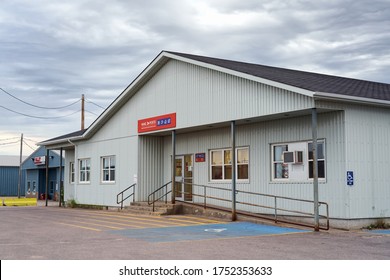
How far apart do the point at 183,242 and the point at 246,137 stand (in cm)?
814

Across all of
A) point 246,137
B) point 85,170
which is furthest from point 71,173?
point 246,137

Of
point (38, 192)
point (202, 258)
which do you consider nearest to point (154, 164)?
point (202, 258)

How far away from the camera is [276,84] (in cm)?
1655

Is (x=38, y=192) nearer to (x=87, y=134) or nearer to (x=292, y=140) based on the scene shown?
(x=87, y=134)

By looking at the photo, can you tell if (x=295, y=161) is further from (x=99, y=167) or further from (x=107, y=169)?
(x=99, y=167)

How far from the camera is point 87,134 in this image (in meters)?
28.9

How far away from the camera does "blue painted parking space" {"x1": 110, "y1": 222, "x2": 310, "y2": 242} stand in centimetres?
1409

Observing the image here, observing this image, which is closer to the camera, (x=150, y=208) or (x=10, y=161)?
(x=150, y=208)

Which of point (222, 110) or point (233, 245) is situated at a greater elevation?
point (222, 110)

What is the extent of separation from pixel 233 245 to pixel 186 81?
10567 millimetres

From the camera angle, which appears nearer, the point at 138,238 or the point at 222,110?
the point at 138,238

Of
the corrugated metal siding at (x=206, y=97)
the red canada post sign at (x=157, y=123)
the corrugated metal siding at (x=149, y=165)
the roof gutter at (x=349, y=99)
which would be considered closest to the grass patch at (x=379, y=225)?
the roof gutter at (x=349, y=99)

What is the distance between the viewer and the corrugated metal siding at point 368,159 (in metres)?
16.3

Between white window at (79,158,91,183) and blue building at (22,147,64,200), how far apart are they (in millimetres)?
16409
